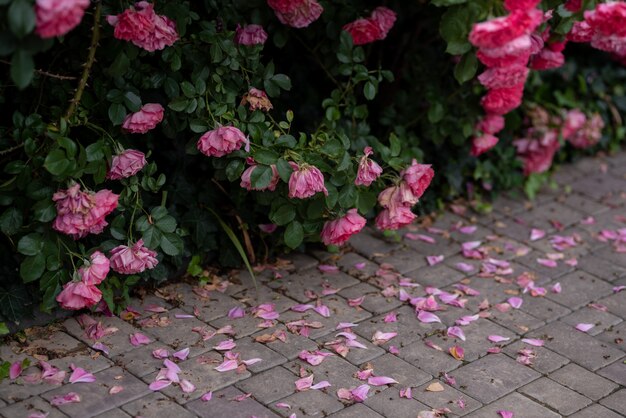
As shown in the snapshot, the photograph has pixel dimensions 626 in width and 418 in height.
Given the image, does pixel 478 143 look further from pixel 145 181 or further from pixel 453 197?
pixel 145 181

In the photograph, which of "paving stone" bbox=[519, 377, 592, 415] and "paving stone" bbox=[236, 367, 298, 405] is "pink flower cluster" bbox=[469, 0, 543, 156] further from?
"paving stone" bbox=[236, 367, 298, 405]

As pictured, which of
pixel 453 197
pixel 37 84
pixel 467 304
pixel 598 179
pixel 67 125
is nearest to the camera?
pixel 67 125

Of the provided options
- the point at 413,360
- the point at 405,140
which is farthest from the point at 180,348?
the point at 405,140

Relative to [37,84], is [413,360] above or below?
below

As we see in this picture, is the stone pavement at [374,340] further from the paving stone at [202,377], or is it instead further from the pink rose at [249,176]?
the pink rose at [249,176]

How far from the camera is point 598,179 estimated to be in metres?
5.74

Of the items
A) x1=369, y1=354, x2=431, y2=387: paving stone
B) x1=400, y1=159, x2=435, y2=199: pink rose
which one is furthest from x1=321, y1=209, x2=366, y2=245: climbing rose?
x1=369, y1=354, x2=431, y2=387: paving stone

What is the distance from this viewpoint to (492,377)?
11.8 ft

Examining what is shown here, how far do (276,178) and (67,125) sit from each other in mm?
798

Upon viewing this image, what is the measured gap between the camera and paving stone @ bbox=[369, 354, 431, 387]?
3558 millimetres

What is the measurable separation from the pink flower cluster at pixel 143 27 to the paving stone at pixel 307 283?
1202mm

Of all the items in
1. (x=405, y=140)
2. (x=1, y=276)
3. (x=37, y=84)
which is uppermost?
(x=37, y=84)

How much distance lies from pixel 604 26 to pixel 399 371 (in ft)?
4.62

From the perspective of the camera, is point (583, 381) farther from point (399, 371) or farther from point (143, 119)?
point (143, 119)
